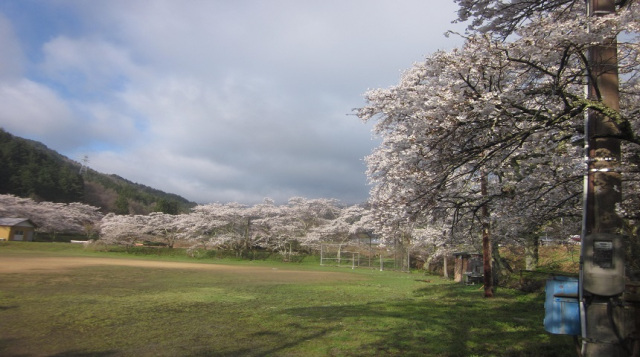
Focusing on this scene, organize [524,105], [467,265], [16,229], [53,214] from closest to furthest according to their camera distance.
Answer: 1. [524,105]
2. [467,265]
3. [16,229]
4. [53,214]

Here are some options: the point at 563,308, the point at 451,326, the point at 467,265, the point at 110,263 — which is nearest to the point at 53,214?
the point at 110,263

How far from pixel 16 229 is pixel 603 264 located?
6054 centimetres

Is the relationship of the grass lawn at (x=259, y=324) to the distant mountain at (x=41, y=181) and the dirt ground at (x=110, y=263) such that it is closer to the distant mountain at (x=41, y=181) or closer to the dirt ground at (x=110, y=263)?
the dirt ground at (x=110, y=263)

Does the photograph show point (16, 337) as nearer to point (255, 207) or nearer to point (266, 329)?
point (266, 329)

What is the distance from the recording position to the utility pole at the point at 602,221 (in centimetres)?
383

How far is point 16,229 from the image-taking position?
163 feet

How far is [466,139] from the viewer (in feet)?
19.4

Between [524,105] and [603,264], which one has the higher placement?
[524,105]

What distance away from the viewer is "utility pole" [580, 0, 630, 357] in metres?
3.83

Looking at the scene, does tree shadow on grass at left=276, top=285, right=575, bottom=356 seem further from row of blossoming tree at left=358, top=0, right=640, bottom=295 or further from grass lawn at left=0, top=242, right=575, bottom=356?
row of blossoming tree at left=358, top=0, right=640, bottom=295

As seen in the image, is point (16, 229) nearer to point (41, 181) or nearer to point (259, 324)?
point (41, 181)

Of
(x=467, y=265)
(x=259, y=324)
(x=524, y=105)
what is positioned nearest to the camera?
(x=524, y=105)

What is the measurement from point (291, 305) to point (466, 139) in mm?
7349

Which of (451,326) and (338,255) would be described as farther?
(338,255)
